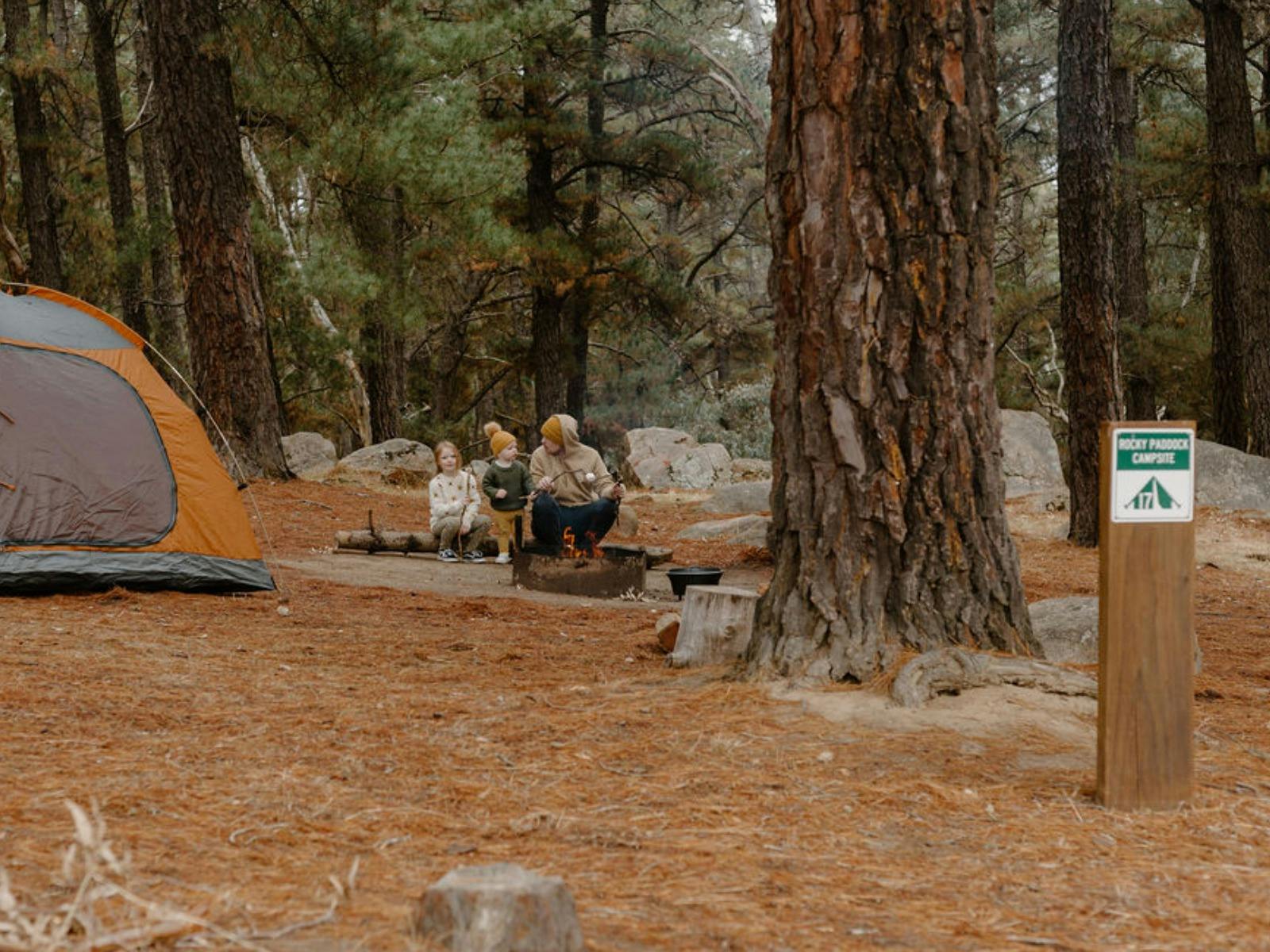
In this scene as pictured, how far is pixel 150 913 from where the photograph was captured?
2.50 m

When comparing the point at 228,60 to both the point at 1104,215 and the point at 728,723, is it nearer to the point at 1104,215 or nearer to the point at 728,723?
the point at 1104,215

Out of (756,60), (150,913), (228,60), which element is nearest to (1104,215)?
(228,60)

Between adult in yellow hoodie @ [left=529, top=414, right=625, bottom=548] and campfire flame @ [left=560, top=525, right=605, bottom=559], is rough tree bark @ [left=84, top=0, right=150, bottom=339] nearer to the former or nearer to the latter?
adult in yellow hoodie @ [left=529, top=414, right=625, bottom=548]

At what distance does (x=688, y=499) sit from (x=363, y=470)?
176 inches

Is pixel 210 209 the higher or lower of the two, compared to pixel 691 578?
higher

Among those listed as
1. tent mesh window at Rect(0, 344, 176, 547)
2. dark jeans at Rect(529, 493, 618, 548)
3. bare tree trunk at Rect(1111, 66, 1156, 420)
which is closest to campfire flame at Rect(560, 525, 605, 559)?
dark jeans at Rect(529, 493, 618, 548)

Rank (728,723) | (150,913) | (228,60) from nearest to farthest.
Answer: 1. (150,913)
2. (728,723)
3. (228,60)

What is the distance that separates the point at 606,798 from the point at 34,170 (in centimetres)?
1839

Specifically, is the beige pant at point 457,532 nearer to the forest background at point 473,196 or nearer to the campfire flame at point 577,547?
the campfire flame at point 577,547

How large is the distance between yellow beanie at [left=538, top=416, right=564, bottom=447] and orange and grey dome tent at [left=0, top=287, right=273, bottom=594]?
2317mm

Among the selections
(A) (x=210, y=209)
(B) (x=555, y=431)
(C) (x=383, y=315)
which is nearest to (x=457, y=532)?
(B) (x=555, y=431)

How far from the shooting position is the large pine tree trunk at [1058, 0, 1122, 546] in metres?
11.5

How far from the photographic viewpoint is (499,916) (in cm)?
246

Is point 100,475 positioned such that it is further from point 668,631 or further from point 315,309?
point 315,309
